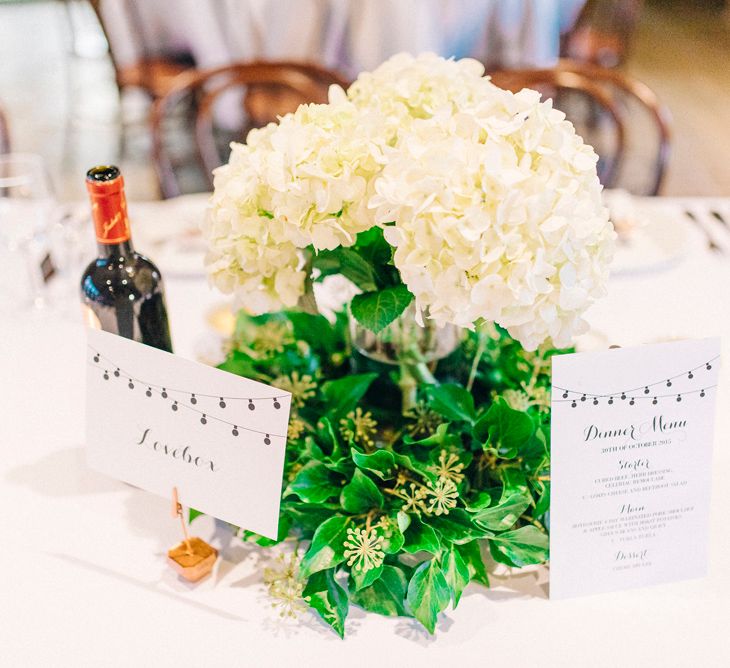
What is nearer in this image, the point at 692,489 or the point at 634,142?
the point at 692,489

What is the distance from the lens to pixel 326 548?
0.78 m

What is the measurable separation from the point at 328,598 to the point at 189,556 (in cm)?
18

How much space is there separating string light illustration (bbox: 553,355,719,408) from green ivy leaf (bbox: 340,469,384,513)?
0.20 metres

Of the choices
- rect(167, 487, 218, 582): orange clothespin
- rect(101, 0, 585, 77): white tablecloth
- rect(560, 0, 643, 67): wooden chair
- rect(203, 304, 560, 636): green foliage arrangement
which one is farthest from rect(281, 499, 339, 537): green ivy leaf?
rect(560, 0, 643, 67): wooden chair

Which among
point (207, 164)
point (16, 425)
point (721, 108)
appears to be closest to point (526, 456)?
point (16, 425)

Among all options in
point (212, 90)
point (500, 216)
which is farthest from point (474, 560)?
point (212, 90)

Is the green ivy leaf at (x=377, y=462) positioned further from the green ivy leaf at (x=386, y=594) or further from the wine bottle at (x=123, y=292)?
the wine bottle at (x=123, y=292)

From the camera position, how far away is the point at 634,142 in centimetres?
399

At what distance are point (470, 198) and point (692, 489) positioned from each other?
391 mm

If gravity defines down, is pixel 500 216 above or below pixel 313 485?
above

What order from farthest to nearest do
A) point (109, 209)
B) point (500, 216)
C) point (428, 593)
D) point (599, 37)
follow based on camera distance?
point (599, 37) < point (109, 209) < point (428, 593) < point (500, 216)

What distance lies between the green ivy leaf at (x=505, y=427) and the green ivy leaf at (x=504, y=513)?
6cm

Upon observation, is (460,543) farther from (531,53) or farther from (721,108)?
(721,108)

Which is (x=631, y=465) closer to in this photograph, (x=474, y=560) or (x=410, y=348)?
(x=474, y=560)
